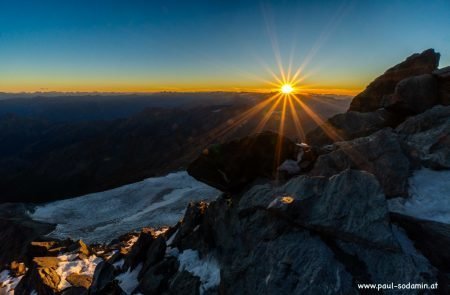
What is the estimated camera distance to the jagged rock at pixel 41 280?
28922 millimetres

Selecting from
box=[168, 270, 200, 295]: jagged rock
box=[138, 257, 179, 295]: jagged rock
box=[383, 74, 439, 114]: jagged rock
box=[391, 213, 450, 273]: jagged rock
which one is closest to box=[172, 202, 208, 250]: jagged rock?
box=[138, 257, 179, 295]: jagged rock

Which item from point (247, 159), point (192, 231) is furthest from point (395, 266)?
point (192, 231)

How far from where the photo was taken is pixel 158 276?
800 inches

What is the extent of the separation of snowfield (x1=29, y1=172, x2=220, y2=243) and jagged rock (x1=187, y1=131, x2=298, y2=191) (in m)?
43.4

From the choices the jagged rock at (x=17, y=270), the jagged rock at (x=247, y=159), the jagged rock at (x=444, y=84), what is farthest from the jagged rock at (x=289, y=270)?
the jagged rock at (x=17, y=270)

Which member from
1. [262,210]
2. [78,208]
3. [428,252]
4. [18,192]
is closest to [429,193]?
[428,252]

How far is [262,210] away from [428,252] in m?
7.12

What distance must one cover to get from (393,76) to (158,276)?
109 feet

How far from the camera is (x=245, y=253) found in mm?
15539

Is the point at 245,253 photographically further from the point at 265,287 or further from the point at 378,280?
the point at 378,280

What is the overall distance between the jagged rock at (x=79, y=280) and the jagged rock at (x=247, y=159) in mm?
17047

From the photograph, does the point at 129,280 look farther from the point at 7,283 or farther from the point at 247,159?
the point at 7,283

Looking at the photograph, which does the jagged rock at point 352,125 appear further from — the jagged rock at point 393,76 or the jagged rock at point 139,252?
the jagged rock at point 139,252

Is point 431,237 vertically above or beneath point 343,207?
beneath
